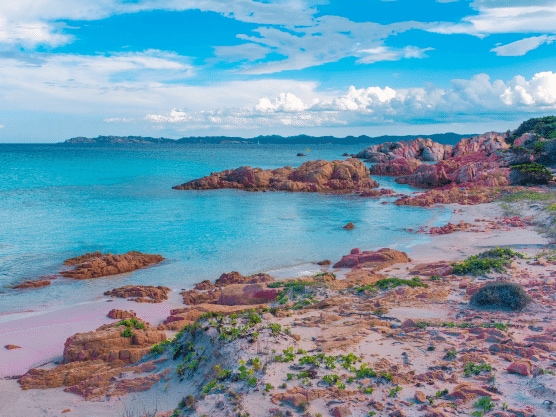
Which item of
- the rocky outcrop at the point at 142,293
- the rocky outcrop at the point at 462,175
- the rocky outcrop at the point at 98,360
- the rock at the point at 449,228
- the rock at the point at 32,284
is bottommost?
the rock at the point at 449,228

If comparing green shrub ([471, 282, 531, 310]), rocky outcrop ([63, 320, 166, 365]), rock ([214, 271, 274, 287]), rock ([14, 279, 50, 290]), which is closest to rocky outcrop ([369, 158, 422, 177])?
rock ([214, 271, 274, 287])

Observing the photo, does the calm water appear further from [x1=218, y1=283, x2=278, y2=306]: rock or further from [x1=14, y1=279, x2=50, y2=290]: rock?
[x1=218, y1=283, x2=278, y2=306]: rock

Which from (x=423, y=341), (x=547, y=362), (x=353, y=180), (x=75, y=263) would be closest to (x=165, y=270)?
(x=75, y=263)

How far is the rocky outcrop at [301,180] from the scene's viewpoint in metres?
51.5

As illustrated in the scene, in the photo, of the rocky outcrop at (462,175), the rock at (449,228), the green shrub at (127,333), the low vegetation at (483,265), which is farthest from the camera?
the rocky outcrop at (462,175)

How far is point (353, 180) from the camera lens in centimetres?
5388

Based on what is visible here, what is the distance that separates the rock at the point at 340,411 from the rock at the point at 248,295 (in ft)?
23.6

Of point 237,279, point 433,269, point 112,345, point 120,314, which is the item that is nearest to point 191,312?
point 120,314

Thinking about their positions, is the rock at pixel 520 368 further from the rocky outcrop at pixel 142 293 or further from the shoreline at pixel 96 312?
the rocky outcrop at pixel 142 293

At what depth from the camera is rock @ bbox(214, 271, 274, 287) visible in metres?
17.1

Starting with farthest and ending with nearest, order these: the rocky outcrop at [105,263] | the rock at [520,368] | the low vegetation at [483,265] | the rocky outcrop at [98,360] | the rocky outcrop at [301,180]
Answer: the rocky outcrop at [301,180] → the rocky outcrop at [105,263] → the low vegetation at [483,265] → the rocky outcrop at [98,360] → the rock at [520,368]

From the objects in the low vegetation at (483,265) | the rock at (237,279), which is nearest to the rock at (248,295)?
the rock at (237,279)

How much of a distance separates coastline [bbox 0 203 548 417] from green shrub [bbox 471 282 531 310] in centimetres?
158

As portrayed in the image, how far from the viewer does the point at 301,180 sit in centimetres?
5362
